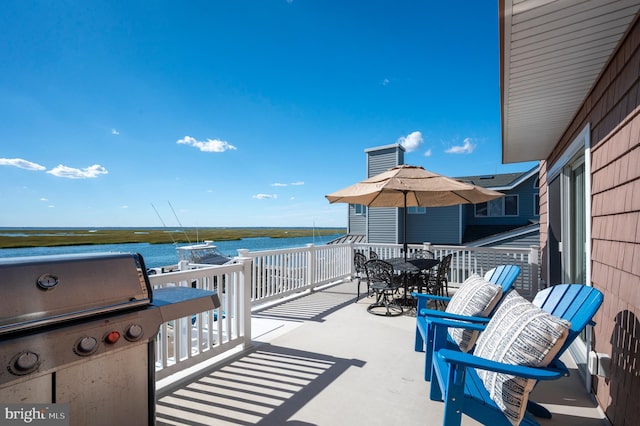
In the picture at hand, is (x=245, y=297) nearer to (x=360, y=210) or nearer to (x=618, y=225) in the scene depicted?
(x=618, y=225)

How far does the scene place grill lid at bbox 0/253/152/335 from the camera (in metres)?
1.04

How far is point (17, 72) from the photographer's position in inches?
Result: 376

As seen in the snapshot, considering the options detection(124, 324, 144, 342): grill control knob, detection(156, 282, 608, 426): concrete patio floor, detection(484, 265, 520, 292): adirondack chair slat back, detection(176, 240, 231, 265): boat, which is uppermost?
detection(124, 324, 144, 342): grill control knob

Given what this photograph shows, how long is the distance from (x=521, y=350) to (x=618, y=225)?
3.64 feet

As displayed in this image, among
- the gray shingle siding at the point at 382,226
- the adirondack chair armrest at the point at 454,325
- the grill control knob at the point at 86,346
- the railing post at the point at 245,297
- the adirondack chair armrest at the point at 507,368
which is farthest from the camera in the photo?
the gray shingle siding at the point at 382,226

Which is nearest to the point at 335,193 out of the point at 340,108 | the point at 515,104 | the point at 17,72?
the point at 515,104

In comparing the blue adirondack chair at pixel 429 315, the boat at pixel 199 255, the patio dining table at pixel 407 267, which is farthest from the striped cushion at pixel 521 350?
the boat at pixel 199 255

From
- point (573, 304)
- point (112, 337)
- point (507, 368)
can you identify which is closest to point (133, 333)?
point (112, 337)

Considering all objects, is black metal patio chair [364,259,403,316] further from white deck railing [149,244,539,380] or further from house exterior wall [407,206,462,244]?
house exterior wall [407,206,462,244]

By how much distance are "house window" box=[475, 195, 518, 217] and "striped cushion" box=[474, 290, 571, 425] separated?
11.6 meters

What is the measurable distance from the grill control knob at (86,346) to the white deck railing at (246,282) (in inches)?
18.3

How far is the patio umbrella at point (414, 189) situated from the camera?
177 inches

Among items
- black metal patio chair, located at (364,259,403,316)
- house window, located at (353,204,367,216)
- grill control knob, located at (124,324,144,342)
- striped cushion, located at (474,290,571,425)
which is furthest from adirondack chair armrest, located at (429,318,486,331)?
house window, located at (353,204,367,216)

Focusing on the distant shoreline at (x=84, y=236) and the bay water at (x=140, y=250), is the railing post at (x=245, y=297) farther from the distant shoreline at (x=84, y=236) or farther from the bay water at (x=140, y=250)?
the distant shoreline at (x=84, y=236)
